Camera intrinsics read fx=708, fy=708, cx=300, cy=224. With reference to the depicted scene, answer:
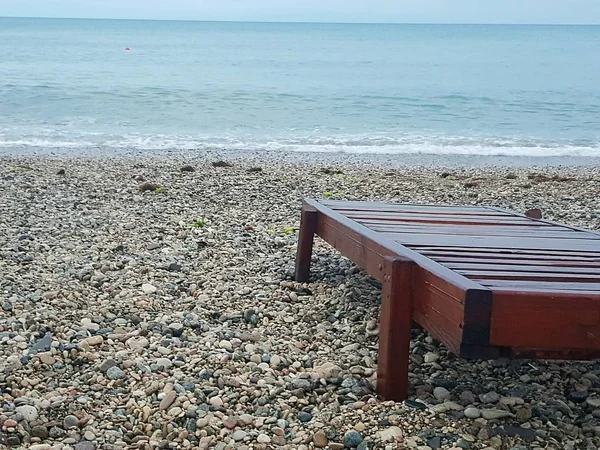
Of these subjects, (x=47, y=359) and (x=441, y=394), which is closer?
(x=441, y=394)

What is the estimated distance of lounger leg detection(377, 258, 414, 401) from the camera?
2.71 m

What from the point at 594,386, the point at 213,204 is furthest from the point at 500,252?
the point at 213,204

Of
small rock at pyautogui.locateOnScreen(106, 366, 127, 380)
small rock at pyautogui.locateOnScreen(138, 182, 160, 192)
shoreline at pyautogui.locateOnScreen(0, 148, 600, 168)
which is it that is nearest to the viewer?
small rock at pyautogui.locateOnScreen(106, 366, 127, 380)

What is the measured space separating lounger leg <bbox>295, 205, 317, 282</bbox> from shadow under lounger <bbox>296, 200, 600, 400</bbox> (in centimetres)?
44

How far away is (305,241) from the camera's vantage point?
4.45 meters

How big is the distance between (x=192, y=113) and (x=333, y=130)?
4679mm

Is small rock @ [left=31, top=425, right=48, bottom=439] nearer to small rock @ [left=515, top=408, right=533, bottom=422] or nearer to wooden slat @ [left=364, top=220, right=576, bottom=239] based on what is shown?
small rock @ [left=515, top=408, right=533, bottom=422]

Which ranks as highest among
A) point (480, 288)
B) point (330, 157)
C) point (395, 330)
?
point (330, 157)

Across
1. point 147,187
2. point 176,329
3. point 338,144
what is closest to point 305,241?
point 176,329

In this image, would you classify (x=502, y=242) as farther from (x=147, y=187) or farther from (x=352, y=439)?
(x=147, y=187)

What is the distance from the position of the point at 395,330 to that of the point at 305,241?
70.0 inches

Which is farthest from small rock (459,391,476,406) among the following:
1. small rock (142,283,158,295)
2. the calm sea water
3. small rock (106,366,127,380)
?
the calm sea water

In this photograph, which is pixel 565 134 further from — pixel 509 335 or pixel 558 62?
pixel 558 62

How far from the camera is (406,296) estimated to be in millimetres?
2719
